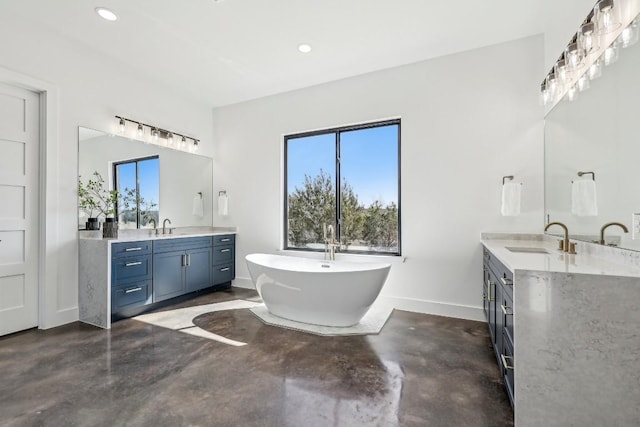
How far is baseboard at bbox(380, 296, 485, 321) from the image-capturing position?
3215mm

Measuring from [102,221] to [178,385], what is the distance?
232 centimetres

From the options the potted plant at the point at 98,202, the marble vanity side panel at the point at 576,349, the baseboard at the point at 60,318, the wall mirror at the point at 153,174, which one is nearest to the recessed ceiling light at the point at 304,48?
the wall mirror at the point at 153,174

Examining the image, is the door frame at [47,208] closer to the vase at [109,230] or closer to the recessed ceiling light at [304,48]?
the vase at [109,230]

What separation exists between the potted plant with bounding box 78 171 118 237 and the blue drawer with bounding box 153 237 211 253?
1.45 feet

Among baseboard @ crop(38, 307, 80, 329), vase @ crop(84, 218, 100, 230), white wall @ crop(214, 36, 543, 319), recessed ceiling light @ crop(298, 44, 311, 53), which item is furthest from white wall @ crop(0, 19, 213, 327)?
white wall @ crop(214, 36, 543, 319)

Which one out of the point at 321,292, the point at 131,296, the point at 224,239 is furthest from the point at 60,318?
the point at 321,292

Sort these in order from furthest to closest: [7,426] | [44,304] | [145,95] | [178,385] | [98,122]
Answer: [145,95] < [98,122] < [44,304] < [178,385] < [7,426]

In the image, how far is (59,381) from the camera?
202 cm

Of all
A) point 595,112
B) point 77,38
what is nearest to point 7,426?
point 77,38

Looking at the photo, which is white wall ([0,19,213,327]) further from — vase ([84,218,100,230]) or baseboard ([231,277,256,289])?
baseboard ([231,277,256,289])

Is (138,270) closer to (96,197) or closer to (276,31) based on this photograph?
(96,197)

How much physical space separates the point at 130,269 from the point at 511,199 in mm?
3930

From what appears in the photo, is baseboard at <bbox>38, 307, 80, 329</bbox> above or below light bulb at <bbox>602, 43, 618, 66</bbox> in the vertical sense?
below

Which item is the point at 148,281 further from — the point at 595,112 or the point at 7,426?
the point at 595,112
